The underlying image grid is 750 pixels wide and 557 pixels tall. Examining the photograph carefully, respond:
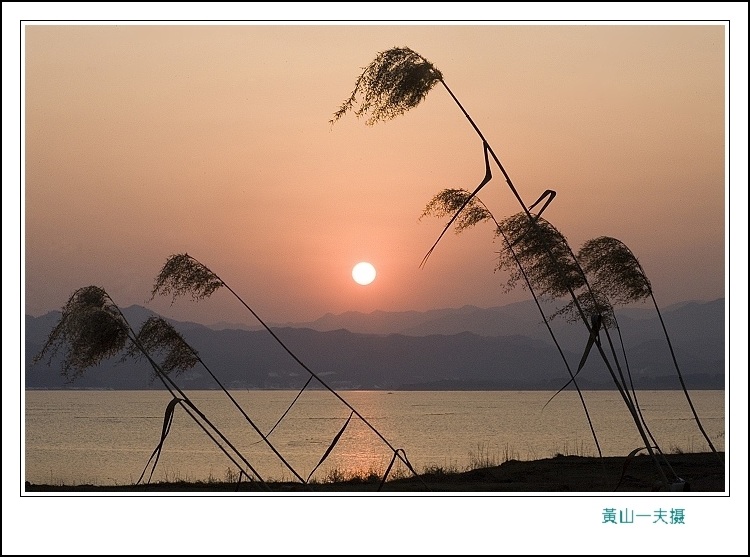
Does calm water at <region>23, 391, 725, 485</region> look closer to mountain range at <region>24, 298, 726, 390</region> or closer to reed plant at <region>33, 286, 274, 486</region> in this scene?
mountain range at <region>24, 298, 726, 390</region>

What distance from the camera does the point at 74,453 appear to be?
26.4 m

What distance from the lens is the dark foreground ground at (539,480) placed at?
23.1 ft

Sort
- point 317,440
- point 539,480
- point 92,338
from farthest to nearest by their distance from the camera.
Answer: point 317,440 < point 539,480 < point 92,338

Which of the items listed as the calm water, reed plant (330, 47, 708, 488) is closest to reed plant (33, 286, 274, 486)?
reed plant (330, 47, 708, 488)

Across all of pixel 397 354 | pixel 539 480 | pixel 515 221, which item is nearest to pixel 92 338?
pixel 515 221

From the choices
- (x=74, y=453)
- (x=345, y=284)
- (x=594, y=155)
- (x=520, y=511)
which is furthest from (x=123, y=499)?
(x=74, y=453)

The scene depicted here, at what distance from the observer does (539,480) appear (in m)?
7.98

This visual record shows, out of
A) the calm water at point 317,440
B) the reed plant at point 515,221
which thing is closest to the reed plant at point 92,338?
the reed plant at point 515,221

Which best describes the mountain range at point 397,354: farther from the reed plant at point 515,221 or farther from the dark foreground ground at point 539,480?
the reed plant at point 515,221

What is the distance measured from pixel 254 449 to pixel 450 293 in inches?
454

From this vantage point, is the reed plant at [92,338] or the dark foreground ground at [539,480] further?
the dark foreground ground at [539,480]

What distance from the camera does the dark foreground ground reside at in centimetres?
704

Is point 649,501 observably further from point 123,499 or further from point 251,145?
point 251,145

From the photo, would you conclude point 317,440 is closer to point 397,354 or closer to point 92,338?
point 92,338
